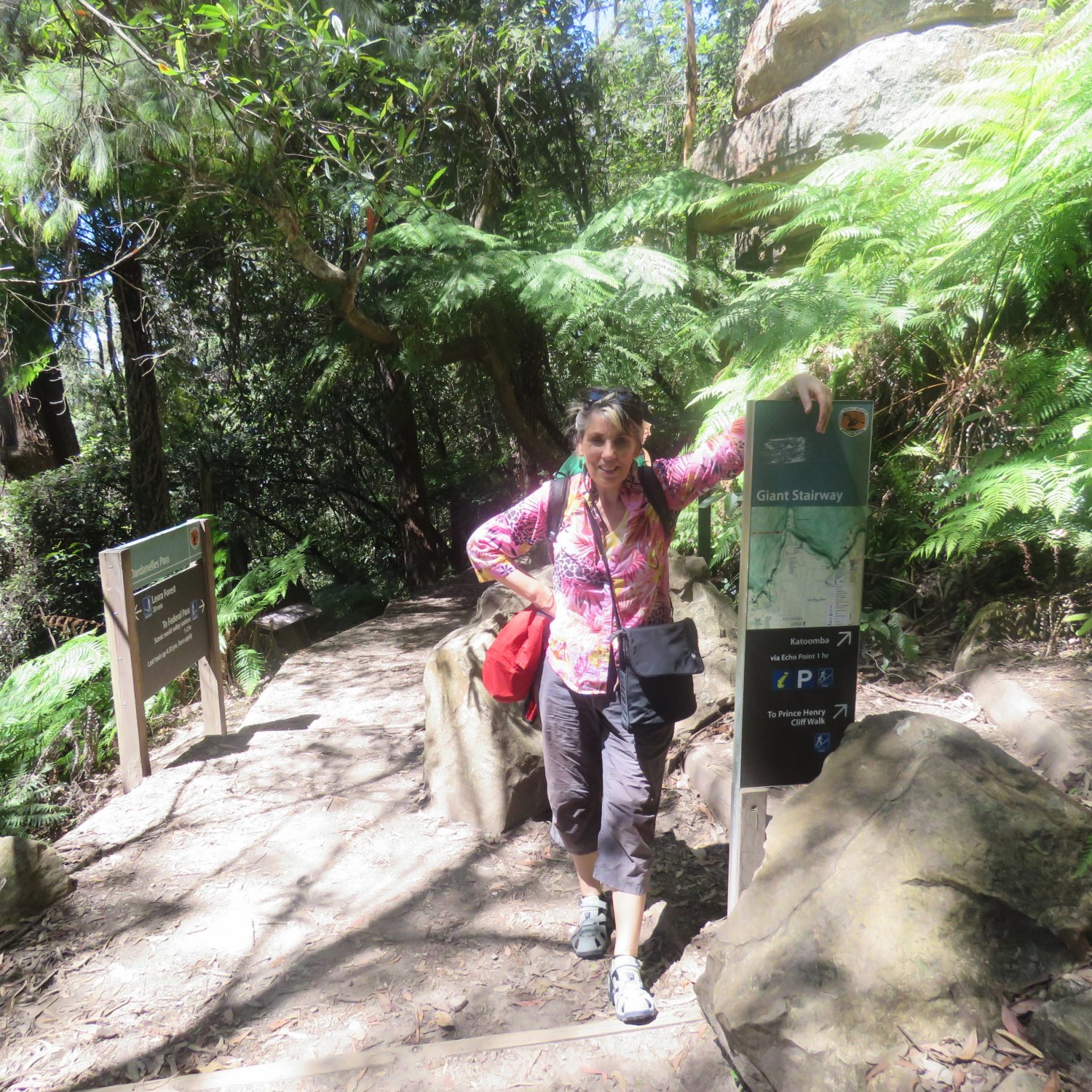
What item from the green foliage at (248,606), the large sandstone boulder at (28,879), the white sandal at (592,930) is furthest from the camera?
the green foliage at (248,606)

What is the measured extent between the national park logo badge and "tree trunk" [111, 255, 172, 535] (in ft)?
25.7

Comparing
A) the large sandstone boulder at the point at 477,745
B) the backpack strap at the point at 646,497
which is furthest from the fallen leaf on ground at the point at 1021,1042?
the large sandstone boulder at the point at 477,745

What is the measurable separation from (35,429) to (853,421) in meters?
10.3

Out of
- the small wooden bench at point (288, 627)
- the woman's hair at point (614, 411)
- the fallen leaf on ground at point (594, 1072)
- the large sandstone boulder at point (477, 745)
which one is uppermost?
the woman's hair at point (614, 411)

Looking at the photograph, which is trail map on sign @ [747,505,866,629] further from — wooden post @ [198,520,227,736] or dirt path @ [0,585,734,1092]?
wooden post @ [198,520,227,736]

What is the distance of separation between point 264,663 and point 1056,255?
622cm

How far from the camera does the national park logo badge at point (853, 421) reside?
228cm

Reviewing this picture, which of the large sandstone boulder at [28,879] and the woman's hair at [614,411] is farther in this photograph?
the large sandstone boulder at [28,879]

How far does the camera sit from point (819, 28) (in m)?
6.86

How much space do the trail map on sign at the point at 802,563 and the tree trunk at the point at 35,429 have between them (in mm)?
8798

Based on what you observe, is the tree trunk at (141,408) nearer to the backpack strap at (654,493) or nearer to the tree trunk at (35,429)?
the tree trunk at (35,429)

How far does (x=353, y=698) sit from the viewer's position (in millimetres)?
5488

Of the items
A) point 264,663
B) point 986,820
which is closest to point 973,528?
point 986,820

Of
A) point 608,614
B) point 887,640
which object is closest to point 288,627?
point 887,640
